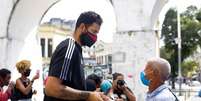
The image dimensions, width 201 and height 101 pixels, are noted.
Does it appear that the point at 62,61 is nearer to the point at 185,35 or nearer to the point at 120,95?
the point at 120,95

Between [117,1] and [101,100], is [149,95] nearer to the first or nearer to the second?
[101,100]

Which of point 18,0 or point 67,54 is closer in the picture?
point 67,54

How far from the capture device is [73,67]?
404cm

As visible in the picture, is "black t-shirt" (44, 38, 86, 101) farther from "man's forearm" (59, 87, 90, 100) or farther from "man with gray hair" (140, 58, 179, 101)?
"man with gray hair" (140, 58, 179, 101)

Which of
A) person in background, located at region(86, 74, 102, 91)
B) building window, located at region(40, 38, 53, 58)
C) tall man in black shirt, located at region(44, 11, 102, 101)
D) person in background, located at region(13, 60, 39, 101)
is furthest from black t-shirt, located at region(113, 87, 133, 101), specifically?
building window, located at region(40, 38, 53, 58)

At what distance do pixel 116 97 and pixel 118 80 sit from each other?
419mm

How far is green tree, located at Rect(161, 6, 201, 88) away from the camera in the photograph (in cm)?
4747

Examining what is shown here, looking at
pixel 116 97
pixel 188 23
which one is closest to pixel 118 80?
pixel 116 97

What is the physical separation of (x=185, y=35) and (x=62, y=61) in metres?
44.5

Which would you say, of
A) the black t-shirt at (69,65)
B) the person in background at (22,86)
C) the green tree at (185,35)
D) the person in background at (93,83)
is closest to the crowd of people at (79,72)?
the black t-shirt at (69,65)

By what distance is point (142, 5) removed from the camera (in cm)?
1078

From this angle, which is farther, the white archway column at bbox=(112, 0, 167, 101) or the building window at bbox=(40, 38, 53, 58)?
the building window at bbox=(40, 38, 53, 58)

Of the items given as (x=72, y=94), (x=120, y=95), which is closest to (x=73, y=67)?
(x=72, y=94)

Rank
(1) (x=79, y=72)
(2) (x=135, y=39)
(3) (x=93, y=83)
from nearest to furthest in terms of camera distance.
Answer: (1) (x=79, y=72) < (3) (x=93, y=83) < (2) (x=135, y=39)
